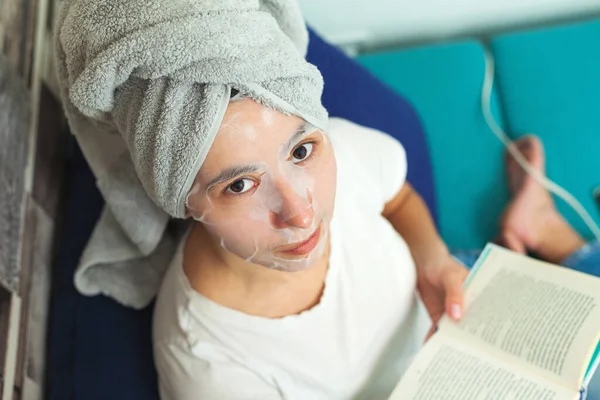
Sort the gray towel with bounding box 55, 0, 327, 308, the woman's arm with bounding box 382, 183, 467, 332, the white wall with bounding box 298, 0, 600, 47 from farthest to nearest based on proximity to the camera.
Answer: the white wall with bounding box 298, 0, 600, 47 → the woman's arm with bounding box 382, 183, 467, 332 → the gray towel with bounding box 55, 0, 327, 308

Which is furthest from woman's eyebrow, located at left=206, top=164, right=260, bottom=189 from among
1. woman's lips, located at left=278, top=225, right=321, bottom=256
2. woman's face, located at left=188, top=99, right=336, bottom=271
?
woman's lips, located at left=278, top=225, right=321, bottom=256

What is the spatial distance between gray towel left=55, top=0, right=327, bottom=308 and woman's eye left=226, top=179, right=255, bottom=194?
0.15 ft

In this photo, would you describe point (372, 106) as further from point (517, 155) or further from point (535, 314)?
point (535, 314)

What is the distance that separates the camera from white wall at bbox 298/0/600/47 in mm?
1451

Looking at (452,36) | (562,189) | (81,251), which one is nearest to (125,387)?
(81,251)

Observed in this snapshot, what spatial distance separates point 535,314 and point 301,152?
40cm

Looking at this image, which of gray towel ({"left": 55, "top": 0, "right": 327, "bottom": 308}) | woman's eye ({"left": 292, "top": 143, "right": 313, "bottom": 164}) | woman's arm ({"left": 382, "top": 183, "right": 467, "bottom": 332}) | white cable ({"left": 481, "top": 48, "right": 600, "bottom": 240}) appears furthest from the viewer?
white cable ({"left": 481, "top": 48, "right": 600, "bottom": 240})

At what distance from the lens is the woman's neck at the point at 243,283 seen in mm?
781

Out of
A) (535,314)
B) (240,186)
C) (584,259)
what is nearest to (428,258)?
(535,314)

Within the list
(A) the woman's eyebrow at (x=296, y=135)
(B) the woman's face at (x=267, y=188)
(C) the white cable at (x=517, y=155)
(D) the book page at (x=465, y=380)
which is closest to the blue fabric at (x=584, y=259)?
(C) the white cable at (x=517, y=155)

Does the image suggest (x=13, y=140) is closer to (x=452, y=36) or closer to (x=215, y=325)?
(x=215, y=325)

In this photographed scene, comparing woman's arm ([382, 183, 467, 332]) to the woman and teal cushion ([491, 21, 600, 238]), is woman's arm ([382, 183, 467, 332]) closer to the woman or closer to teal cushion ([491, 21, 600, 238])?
the woman

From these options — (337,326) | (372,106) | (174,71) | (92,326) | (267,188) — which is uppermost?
(174,71)

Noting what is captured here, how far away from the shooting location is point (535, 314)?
30.8 inches
